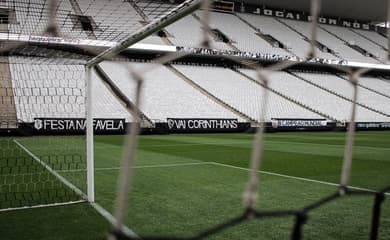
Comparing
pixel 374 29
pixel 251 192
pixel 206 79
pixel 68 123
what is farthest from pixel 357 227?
pixel 374 29

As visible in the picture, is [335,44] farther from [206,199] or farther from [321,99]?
[206,199]

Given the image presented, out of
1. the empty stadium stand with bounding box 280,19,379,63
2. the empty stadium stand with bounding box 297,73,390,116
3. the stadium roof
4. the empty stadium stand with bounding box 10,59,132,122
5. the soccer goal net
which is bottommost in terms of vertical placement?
the soccer goal net

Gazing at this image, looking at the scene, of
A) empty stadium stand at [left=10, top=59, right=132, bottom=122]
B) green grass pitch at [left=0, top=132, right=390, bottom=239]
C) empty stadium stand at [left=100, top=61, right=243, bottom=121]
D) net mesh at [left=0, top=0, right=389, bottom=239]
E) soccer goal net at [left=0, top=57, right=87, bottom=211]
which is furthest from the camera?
empty stadium stand at [left=100, top=61, right=243, bottom=121]

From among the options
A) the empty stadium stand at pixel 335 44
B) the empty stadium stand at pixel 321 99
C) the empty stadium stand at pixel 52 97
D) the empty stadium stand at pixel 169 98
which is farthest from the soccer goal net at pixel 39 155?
the empty stadium stand at pixel 335 44

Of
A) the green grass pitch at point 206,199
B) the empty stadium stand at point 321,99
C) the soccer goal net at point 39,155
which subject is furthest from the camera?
the empty stadium stand at point 321,99

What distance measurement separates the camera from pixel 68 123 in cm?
1550

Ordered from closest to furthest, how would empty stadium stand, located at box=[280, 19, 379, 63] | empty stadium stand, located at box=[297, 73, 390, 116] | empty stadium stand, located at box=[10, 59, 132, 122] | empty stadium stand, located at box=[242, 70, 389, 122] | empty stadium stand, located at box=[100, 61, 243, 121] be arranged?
empty stadium stand, located at box=[10, 59, 132, 122] → empty stadium stand, located at box=[100, 61, 243, 121] → empty stadium stand, located at box=[242, 70, 389, 122] → empty stadium stand, located at box=[297, 73, 390, 116] → empty stadium stand, located at box=[280, 19, 379, 63]

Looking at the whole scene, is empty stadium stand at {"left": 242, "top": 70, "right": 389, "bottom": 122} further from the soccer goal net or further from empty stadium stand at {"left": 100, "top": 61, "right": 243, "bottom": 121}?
the soccer goal net

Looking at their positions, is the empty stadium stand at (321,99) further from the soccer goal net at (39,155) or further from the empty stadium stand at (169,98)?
the soccer goal net at (39,155)

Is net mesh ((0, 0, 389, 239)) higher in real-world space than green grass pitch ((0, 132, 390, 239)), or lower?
higher

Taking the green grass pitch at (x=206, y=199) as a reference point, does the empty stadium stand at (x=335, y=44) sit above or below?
A: above

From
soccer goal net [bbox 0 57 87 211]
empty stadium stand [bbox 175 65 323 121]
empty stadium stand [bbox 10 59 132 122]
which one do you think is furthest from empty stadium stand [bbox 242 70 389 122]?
soccer goal net [bbox 0 57 87 211]

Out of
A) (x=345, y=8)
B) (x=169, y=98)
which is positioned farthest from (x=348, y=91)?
(x=169, y=98)

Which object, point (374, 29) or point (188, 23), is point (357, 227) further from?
point (374, 29)
